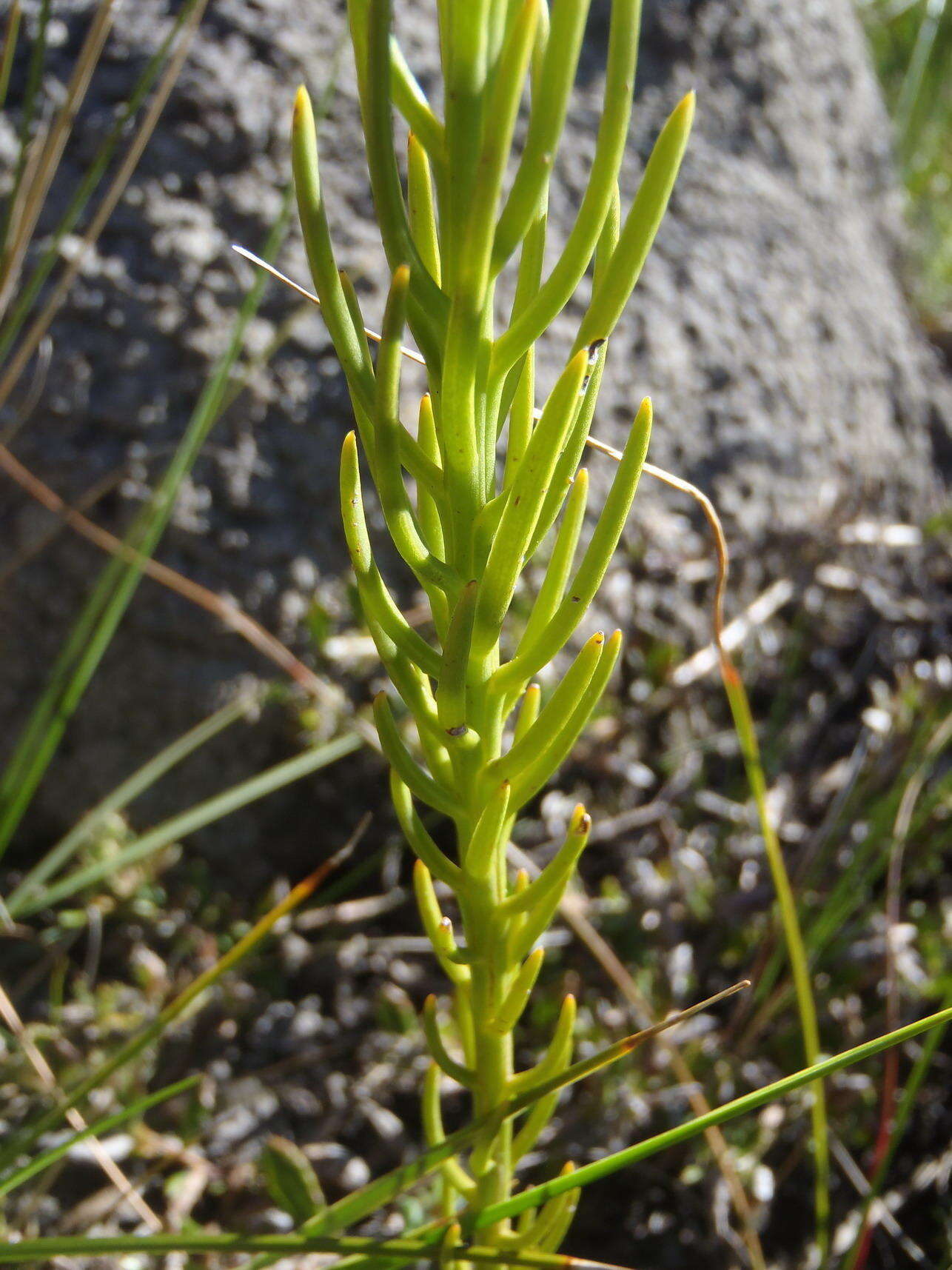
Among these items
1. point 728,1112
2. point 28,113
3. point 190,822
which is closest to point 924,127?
point 28,113

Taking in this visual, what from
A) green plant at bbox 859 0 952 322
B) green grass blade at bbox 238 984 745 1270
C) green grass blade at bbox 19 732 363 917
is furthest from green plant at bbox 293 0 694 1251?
green plant at bbox 859 0 952 322

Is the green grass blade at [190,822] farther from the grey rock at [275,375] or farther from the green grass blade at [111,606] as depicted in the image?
the grey rock at [275,375]

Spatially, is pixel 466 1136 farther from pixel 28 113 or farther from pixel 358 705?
pixel 28 113

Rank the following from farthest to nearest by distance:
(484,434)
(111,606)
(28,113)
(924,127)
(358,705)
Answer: (924,127)
(358,705)
(111,606)
(28,113)
(484,434)

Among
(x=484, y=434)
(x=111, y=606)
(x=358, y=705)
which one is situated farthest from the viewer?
(x=358, y=705)

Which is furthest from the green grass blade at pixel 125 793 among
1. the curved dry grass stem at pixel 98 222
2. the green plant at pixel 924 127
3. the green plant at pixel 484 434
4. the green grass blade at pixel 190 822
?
the green plant at pixel 924 127

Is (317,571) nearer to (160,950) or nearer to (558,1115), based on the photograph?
(160,950)

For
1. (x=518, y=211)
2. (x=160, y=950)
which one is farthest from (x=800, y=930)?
(x=518, y=211)

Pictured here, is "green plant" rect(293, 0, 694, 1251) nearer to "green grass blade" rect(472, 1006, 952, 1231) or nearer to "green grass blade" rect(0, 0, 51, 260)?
"green grass blade" rect(472, 1006, 952, 1231)

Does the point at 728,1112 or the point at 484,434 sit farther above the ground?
the point at 484,434
